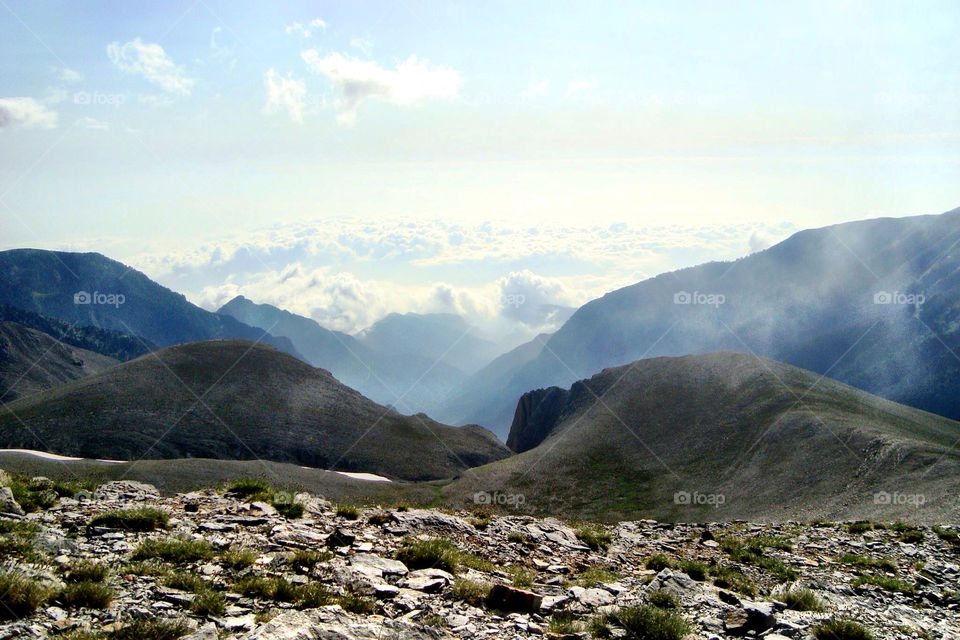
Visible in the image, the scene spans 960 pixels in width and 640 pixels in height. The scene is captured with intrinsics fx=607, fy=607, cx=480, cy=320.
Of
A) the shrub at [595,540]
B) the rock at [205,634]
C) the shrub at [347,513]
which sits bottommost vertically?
the shrub at [595,540]

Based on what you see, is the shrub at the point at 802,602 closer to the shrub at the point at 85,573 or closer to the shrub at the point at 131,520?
the shrub at the point at 85,573

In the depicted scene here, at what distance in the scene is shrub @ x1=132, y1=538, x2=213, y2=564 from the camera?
1215cm

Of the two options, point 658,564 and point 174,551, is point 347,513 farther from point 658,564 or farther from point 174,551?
point 658,564

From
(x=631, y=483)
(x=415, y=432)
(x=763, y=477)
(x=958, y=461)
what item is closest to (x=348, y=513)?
(x=958, y=461)

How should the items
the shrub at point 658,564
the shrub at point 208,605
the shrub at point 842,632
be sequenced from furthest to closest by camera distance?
the shrub at point 658,564 < the shrub at point 842,632 < the shrub at point 208,605

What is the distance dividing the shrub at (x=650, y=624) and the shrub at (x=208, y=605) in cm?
682

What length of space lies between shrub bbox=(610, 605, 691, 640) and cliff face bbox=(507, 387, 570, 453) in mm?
120586

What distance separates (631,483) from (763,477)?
52.7 feet

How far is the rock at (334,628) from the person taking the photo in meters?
8.82

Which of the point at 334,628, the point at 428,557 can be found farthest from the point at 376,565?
the point at 334,628

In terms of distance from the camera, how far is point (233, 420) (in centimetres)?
10288

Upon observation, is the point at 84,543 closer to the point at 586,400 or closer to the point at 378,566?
the point at 378,566

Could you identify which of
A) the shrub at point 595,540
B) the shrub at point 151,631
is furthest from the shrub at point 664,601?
the shrub at point 151,631

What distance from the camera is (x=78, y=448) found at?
8388cm
